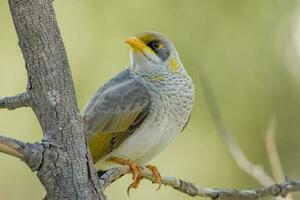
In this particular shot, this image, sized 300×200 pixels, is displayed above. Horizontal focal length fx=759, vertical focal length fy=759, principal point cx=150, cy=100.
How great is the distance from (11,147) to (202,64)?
3848 mm

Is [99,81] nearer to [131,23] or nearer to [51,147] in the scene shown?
[131,23]

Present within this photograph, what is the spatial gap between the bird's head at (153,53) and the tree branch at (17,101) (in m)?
1.80

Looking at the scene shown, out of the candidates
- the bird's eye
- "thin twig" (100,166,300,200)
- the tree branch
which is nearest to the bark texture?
the tree branch

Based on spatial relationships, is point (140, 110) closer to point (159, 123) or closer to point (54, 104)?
point (159, 123)

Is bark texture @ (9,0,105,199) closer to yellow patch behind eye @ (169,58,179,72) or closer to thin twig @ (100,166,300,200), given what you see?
thin twig @ (100,166,300,200)

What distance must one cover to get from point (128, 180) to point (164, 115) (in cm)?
200

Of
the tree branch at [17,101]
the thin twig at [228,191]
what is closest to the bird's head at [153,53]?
the thin twig at [228,191]

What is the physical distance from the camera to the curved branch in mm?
2662

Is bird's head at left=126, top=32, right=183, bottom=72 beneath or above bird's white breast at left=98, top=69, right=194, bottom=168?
above

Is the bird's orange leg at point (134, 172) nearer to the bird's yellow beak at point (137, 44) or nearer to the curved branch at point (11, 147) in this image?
the bird's yellow beak at point (137, 44)

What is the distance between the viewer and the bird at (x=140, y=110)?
14.7 ft

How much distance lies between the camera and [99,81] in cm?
636

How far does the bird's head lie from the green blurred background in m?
1.45

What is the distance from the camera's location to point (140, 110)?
457cm
